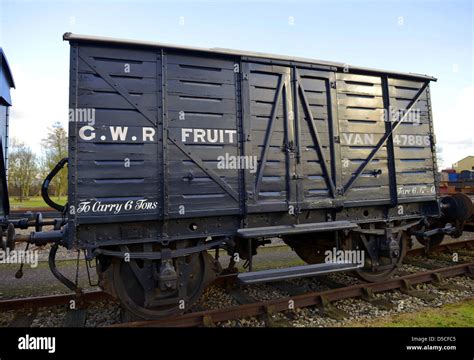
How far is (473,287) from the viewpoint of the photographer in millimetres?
6156

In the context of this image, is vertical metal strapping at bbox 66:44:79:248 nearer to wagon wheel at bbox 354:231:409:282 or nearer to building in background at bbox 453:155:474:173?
wagon wheel at bbox 354:231:409:282

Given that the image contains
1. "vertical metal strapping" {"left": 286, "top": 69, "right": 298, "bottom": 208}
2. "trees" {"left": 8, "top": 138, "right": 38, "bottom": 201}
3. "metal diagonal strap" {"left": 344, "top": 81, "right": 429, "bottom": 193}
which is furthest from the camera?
"trees" {"left": 8, "top": 138, "right": 38, "bottom": 201}

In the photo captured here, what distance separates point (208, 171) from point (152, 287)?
201 centimetres

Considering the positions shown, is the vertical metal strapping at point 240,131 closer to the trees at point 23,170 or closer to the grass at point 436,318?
the grass at point 436,318

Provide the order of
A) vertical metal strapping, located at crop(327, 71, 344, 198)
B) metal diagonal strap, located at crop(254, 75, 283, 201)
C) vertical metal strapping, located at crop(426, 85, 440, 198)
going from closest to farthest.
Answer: metal diagonal strap, located at crop(254, 75, 283, 201)
vertical metal strapping, located at crop(327, 71, 344, 198)
vertical metal strapping, located at crop(426, 85, 440, 198)

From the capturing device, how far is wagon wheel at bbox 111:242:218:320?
454 cm

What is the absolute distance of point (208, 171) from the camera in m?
4.72

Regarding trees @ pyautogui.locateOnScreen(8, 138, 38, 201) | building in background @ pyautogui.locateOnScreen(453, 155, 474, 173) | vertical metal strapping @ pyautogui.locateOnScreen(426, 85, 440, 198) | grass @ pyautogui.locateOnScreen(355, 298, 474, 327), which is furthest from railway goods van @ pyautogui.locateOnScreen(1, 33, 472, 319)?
building in background @ pyautogui.locateOnScreen(453, 155, 474, 173)

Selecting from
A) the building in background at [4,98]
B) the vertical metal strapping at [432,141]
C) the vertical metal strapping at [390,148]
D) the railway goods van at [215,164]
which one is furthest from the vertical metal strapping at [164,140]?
the vertical metal strapping at [432,141]

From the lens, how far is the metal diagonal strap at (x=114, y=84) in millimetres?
4215

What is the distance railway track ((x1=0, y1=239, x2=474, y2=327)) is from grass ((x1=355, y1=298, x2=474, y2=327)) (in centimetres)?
80
